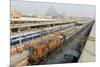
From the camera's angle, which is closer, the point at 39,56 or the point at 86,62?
the point at 39,56

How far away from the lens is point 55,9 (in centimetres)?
238

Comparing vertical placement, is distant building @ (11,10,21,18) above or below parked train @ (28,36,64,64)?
above

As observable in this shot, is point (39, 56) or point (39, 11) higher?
point (39, 11)

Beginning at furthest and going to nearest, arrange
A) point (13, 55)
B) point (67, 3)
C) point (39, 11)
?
point (67, 3)
point (39, 11)
point (13, 55)

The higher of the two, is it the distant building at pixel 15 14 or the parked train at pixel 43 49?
the distant building at pixel 15 14

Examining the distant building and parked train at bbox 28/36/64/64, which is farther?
parked train at bbox 28/36/64/64

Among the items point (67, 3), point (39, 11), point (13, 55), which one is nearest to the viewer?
point (13, 55)

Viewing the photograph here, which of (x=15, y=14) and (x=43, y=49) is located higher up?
(x=15, y=14)

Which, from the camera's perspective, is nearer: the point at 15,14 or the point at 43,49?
the point at 15,14

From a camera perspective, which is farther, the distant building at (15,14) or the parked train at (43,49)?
the parked train at (43,49)

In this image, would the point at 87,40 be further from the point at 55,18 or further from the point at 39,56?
the point at 39,56

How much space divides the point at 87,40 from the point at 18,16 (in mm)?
977

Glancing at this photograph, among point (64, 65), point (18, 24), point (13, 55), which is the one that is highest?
point (18, 24)
